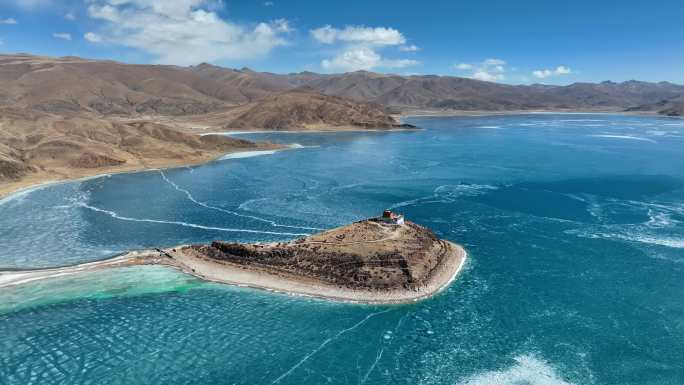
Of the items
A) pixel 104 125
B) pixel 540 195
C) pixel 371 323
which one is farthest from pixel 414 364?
pixel 104 125

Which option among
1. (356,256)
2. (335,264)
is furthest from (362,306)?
(356,256)

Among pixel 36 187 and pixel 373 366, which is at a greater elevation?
pixel 36 187

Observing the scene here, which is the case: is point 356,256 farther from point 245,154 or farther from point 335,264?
point 245,154

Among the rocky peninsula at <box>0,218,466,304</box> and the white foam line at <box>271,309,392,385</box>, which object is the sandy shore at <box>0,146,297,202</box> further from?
the white foam line at <box>271,309,392,385</box>

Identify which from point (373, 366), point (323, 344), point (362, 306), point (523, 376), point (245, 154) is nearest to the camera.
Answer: point (523, 376)

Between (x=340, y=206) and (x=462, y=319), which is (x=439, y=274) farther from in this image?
(x=340, y=206)

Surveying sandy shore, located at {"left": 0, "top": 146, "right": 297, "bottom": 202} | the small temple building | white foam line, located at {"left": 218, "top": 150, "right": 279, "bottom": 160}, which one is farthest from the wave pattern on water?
white foam line, located at {"left": 218, "top": 150, "right": 279, "bottom": 160}

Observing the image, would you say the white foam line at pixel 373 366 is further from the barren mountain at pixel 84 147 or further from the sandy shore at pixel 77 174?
the barren mountain at pixel 84 147

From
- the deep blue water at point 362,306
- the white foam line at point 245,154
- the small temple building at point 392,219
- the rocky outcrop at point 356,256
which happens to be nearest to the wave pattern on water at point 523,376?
the deep blue water at point 362,306
